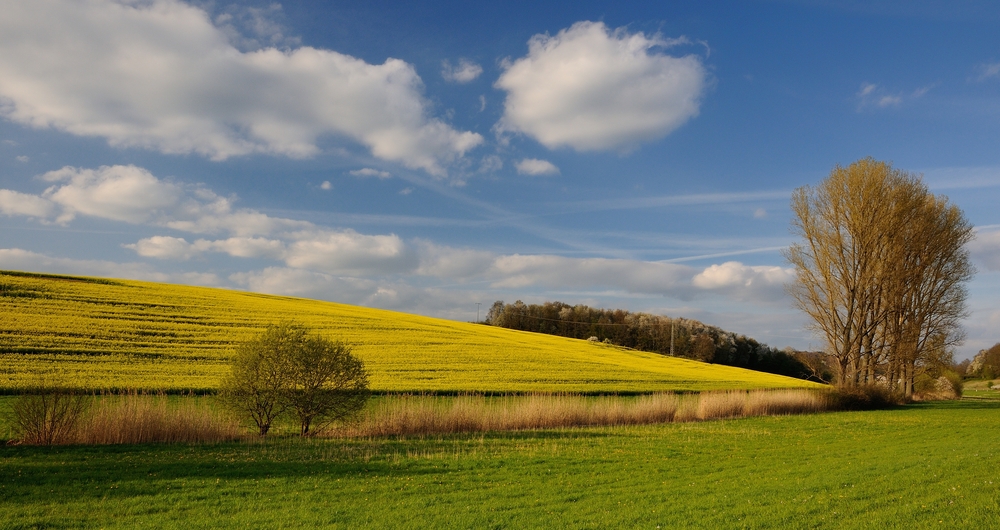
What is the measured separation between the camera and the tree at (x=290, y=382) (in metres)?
19.1

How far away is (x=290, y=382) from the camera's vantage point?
19375 millimetres

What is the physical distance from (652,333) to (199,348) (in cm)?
8450

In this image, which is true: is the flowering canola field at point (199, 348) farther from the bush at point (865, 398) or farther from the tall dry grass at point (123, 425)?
the bush at point (865, 398)

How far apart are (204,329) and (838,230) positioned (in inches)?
1742

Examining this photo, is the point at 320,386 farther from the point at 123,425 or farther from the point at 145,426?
the point at 123,425

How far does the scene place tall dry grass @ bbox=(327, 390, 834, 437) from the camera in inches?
806

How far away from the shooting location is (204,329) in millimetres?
37625

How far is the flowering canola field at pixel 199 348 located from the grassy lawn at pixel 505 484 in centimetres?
1107

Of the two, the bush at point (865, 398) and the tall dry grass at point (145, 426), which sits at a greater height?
the bush at point (865, 398)

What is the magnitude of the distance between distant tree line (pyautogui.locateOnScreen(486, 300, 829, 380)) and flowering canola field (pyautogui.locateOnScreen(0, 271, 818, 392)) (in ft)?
161

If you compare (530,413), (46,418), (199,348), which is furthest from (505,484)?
(199,348)

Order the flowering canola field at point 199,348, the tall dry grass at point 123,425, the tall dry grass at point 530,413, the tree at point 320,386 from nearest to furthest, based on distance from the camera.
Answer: the tall dry grass at point 123,425
the tree at point 320,386
the tall dry grass at point 530,413
the flowering canola field at point 199,348

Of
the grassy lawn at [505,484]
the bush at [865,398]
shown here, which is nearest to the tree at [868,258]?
the bush at [865,398]

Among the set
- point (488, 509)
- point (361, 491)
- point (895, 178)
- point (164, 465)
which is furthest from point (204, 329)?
point (895, 178)
